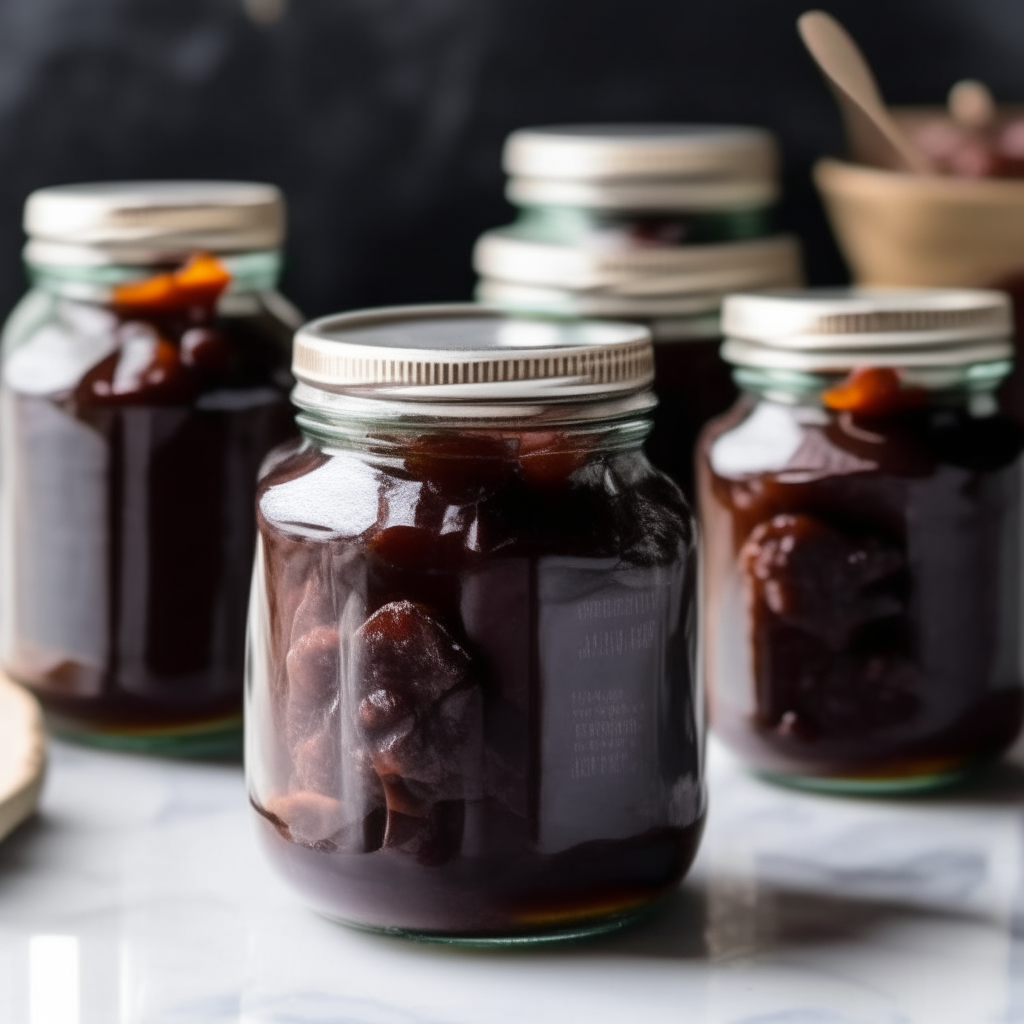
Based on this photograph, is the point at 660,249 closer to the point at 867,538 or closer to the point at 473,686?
the point at 867,538

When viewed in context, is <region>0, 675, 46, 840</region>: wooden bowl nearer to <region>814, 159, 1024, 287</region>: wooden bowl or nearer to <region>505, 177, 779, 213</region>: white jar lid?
<region>505, 177, 779, 213</region>: white jar lid

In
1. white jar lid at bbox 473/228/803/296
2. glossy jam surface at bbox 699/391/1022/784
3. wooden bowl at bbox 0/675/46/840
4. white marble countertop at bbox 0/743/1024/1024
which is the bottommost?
white marble countertop at bbox 0/743/1024/1024

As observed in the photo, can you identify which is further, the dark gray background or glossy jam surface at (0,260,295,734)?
the dark gray background

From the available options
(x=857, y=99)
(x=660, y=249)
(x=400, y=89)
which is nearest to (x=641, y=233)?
(x=660, y=249)

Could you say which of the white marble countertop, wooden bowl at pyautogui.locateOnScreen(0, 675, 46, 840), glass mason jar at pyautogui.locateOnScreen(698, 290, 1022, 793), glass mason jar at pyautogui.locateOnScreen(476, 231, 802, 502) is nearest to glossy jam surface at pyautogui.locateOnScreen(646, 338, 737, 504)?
glass mason jar at pyautogui.locateOnScreen(476, 231, 802, 502)

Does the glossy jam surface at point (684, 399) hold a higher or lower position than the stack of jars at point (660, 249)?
lower

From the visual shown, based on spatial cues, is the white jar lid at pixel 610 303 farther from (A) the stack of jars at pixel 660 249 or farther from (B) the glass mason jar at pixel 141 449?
(B) the glass mason jar at pixel 141 449

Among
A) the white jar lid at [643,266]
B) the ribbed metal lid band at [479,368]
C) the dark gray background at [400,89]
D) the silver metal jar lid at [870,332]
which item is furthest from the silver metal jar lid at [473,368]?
the dark gray background at [400,89]
